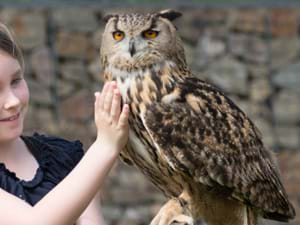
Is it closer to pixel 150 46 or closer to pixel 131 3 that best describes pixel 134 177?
pixel 131 3

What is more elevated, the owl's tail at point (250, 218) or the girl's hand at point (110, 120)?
the girl's hand at point (110, 120)

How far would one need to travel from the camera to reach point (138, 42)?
3.62 m

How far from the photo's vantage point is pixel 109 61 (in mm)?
3645

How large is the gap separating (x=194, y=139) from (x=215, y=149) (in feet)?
0.26

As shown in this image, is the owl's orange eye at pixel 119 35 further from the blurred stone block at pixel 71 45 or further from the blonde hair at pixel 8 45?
the blurred stone block at pixel 71 45

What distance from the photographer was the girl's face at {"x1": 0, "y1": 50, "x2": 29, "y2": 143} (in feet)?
10.9

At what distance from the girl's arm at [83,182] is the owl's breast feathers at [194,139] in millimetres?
272

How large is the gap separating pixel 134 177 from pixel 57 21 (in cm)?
109

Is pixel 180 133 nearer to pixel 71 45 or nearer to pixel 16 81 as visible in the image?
pixel 16 81

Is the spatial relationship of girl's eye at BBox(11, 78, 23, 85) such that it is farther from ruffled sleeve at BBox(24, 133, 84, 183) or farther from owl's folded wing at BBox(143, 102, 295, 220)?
owl's folded wing at BBox(143, 102, 295, 220)

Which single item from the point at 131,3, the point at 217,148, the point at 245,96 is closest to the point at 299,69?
the point at 245,96

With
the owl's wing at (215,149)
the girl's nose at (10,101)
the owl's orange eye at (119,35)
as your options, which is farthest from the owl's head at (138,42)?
the girl's nose at (10,101)

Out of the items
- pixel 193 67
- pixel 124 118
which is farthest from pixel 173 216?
pixel 193 67

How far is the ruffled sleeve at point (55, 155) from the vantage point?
11.5 feet
